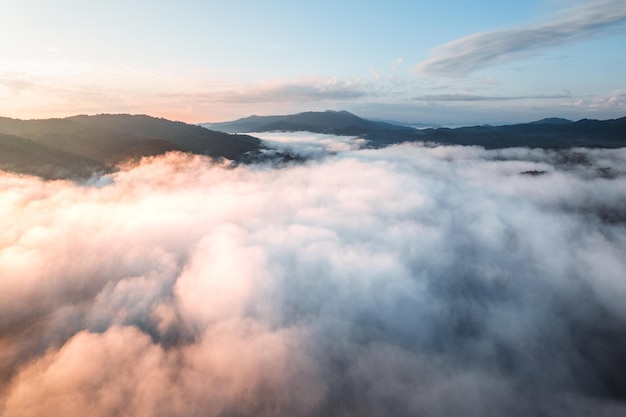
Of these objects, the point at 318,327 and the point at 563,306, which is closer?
the point at 318,327

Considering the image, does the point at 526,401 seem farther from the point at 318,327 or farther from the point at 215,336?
the point at 215,336

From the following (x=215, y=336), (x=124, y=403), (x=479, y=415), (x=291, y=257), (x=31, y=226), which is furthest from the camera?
(x=291, y=257)

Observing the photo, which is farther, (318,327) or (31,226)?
(31,226)

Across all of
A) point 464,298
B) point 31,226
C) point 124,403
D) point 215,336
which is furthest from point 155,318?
point 464,298

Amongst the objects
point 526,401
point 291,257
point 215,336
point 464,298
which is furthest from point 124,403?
point 464,298

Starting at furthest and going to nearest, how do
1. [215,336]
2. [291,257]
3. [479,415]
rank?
[291,257] < [215,336] < [479,415]

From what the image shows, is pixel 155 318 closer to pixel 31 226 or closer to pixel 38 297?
pixel 38 297

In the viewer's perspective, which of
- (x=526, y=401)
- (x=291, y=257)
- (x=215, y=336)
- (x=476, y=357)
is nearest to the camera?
(x=526, y=401)

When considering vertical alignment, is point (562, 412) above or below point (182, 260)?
below

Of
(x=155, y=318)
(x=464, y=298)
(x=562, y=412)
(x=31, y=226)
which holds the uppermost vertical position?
(x=31, y=226)
